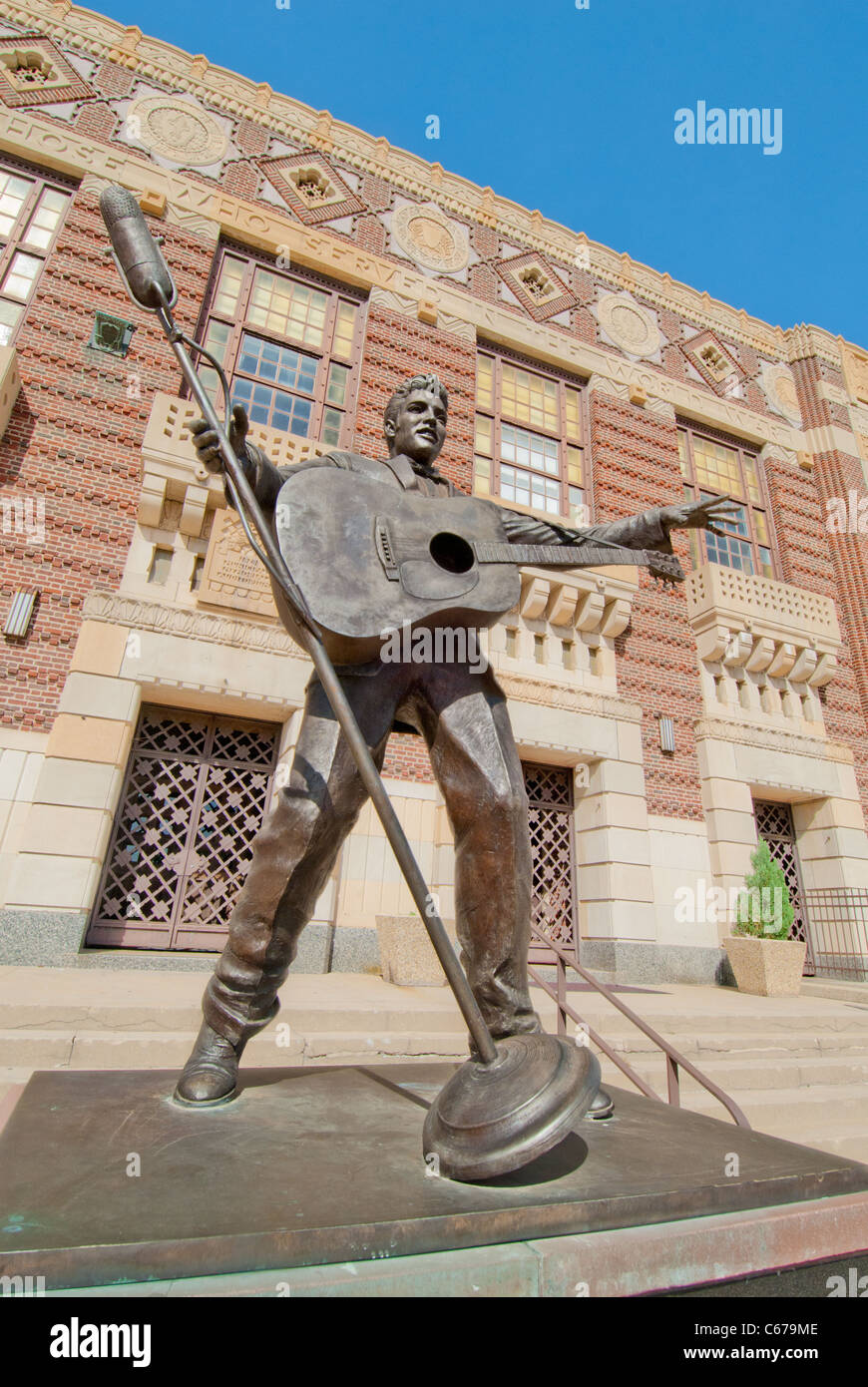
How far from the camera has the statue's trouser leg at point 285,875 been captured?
7.84 feet

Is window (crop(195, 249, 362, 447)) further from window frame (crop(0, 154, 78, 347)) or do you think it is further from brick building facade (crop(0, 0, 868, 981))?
window frame (crop(0, 154, 78, 347))

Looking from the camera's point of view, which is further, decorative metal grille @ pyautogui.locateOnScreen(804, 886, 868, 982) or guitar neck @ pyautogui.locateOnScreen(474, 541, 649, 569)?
decorative metal grille @ pyautogui.locateOnScreen(804, 886, 868, 982)

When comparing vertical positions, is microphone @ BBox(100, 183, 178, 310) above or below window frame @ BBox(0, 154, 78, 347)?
below

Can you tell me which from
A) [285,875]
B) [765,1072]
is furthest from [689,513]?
[765,1072]

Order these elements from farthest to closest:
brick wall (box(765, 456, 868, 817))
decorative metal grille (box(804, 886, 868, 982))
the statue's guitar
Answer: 1. brick wall (box(765, 456, 868, 817))
2. decorative metal grille (box(804, 886, 868, 982))
3. the statue's guitar

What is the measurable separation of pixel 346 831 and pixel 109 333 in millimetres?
9773

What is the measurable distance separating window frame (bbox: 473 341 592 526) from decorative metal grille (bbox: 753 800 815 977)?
20.2 ft

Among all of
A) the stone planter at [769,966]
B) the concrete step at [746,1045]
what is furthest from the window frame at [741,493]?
the concrete step at [746,1045]

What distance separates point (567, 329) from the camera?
1413 cm

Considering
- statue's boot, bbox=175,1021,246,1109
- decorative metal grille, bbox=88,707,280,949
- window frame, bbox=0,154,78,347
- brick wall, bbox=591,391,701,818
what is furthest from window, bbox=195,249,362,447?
statue's boot, bbox=175,1021,246,1109

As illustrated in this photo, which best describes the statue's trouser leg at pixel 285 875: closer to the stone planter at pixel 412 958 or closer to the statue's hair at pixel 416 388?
the statue's hair at pixel 416 388

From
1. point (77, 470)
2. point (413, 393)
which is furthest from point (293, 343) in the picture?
point (413, 393)

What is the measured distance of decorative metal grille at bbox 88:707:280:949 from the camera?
317 inches

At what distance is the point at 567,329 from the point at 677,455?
3479 mm
